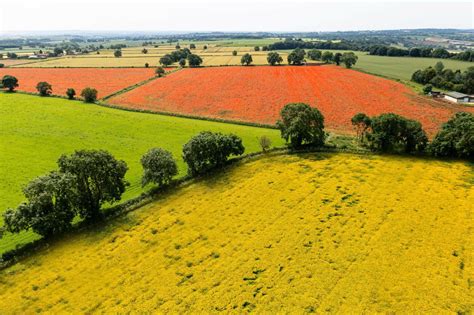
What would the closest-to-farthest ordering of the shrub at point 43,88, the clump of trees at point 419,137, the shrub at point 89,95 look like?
the clump of trees at point 419,137
the shrub at point 89,95
the shrub at point 43,88

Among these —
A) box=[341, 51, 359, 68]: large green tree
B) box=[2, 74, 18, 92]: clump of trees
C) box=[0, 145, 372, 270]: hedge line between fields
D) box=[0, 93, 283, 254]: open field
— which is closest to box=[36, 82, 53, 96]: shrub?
box=[2, 74, 18, 92]: clump of trees

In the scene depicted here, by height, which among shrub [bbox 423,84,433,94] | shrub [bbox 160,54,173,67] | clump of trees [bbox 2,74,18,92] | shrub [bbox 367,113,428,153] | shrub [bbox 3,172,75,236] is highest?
shrub [bbox 160,54,173,67]

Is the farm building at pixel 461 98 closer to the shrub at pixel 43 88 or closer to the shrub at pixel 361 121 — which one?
the shrub at pixel 361 121

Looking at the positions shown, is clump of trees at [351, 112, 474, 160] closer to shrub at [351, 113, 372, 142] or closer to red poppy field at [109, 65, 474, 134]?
shrub at [351, 113, 372, 142]

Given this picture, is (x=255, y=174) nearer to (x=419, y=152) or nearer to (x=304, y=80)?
(x=419, y=152)

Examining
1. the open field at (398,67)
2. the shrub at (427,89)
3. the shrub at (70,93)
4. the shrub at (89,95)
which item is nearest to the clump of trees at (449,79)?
the open field at (398,67)

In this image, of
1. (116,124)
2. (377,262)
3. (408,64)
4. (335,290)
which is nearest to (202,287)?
(335,290)

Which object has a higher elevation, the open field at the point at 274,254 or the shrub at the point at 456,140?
the shrub at the point at 456,140

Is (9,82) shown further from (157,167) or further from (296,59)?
(296,59)
